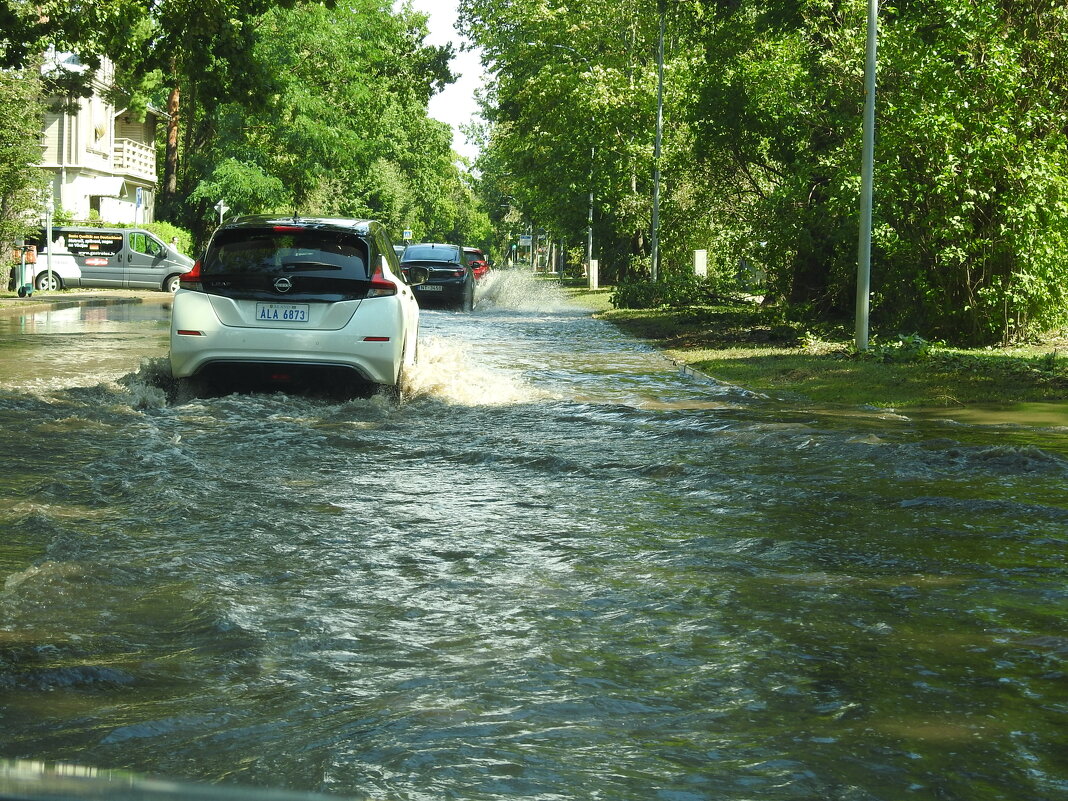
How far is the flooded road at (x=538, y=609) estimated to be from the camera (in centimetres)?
374

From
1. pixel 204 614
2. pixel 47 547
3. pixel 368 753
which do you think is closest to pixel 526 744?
pixel 368 753

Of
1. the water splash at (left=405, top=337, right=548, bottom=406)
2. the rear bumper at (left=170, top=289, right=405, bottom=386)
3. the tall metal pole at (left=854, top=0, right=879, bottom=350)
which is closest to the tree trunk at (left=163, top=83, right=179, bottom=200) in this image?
the water splash at (left=405, top=337, right=548, bottom=406)

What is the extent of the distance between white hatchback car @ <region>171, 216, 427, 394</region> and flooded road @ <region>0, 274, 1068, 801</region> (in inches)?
30.6

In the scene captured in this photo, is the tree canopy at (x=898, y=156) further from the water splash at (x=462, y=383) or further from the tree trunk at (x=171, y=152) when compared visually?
the tree trunk at (x=171, y=152)

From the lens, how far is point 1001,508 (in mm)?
7645

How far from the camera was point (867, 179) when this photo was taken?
59.8 ft

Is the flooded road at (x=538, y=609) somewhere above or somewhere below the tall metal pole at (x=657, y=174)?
below

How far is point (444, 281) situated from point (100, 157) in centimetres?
3248

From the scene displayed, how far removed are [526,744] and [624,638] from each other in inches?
46.0

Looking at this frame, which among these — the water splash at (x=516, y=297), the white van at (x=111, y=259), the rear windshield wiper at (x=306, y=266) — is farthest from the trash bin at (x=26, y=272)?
the rear windshield wiper at (x=306, y=266)

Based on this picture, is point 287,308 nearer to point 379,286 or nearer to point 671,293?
point 379,286

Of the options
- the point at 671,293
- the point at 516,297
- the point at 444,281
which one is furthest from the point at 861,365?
the point at 516,297

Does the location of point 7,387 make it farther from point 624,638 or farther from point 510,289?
point 510,289

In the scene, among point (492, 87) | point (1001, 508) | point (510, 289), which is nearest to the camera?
point (1001, 508)
